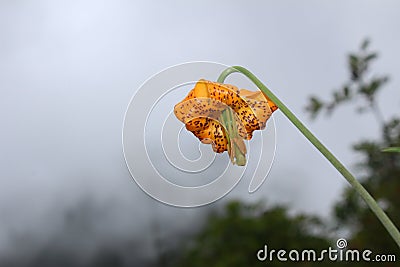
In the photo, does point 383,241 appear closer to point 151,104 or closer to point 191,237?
point 191,237

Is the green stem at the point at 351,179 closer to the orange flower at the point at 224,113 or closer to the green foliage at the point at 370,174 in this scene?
the orange flower at the point at 224,113

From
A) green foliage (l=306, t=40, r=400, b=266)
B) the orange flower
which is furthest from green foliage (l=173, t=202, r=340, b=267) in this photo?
the orange flower

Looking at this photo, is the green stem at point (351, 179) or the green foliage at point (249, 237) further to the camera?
the green foliage at point (249, 237)

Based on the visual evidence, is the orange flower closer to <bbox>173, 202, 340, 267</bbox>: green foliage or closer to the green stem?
the green stem

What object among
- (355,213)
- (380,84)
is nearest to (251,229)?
(355,213)

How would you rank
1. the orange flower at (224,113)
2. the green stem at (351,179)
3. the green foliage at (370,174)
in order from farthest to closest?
1. the green foliage at (370,174)
2. the orange flower at (224,113)
3. the green stem at (351,179)

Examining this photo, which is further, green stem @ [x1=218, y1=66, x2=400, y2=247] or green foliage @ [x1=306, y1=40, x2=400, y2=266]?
green foliage @ [x1=306, y1=40, x2=400, y2=266]

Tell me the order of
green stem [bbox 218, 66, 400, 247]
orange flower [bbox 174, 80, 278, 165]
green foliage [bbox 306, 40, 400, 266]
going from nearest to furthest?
green stem [bbox 218, 66, 400, 247] < orange flower [bbox 174, 80, 278, 165] < green foliage [bbox 306, 40, 400, 266]

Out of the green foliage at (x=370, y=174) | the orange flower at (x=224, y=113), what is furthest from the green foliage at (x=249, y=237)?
the orange flower at (x=224, y=113)
